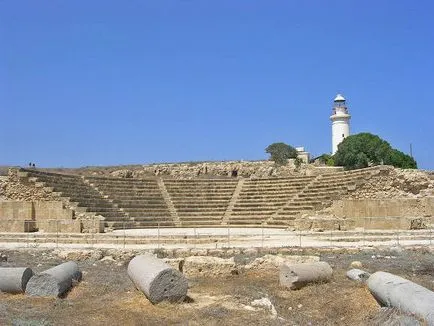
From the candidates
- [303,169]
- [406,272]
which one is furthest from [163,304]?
[303,169]

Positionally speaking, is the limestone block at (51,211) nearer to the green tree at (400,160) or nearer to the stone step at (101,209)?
the stone step at (101,209)

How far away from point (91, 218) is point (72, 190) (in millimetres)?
4927

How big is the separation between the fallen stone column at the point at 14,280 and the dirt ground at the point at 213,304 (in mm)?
145

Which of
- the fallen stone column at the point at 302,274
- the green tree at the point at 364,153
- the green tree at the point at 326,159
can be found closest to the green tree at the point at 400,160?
the green tree at the point at 364,153

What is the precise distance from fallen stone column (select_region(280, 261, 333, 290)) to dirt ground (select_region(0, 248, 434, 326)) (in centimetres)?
16

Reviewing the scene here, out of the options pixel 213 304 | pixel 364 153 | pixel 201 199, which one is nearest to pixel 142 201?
pixel 201 199

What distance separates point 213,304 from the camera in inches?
372

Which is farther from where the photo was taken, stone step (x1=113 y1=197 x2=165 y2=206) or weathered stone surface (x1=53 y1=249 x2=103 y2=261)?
stone step (x1=113 y1=197 x2=165 y2=206)

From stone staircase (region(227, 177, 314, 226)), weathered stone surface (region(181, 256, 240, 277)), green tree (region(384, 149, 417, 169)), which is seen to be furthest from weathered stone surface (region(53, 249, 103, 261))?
green tree (region(384, 149, 417, 169))

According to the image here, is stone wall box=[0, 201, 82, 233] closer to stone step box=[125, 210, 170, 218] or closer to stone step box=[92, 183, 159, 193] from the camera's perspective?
stone step box=[125, 210, 170, 218]

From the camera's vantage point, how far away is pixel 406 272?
42.0ft

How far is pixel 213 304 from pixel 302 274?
2330 mm

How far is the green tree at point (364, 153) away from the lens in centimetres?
4991

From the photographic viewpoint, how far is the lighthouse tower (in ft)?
219
